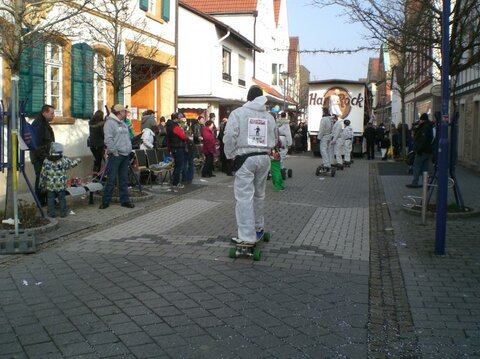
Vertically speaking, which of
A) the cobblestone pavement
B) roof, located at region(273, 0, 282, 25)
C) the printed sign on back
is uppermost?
roof, located at region(273, 0, 282, 25)

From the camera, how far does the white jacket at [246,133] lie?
6719 millimetres

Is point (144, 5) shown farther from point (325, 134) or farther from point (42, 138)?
point (42, 138)

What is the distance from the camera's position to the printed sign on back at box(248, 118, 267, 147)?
6723mm

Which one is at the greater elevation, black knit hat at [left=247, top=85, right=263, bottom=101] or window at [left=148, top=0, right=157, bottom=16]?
window at [left=148, top=0, right=157, bottom=16]

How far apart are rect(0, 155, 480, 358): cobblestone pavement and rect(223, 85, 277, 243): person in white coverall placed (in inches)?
18.4

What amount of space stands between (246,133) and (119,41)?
269 inches

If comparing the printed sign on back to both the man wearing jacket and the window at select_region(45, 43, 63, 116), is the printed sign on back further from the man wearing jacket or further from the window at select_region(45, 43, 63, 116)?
the window at select_region(45, 43, 63, 116)

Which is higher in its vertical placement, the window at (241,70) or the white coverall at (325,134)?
the window at (241,70)

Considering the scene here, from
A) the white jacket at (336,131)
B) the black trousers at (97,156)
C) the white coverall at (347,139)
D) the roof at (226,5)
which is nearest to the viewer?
the black trousers at (97,156)

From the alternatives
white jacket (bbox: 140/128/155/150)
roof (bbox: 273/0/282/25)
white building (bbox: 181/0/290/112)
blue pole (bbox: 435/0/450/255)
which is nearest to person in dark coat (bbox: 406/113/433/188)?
blue pole (bbox: 435/0/450/255)

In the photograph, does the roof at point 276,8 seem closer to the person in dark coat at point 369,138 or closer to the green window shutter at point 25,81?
the person in dark coat at point 369,138

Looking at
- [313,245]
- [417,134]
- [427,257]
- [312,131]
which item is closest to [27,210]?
[313,245]

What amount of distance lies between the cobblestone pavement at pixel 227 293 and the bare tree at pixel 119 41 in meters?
4.12

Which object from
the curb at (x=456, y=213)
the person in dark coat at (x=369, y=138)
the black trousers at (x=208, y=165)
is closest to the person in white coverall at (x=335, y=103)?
the person in dark coat at (x=369, y=138)
